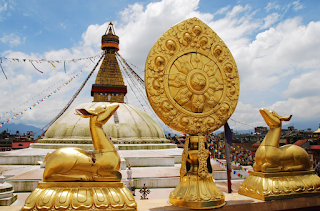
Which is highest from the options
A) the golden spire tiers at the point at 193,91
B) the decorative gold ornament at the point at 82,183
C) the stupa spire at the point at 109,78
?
the stupa spire at the point at 109,78

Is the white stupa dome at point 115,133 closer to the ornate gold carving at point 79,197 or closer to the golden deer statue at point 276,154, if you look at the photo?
the ornate gold carving at point 79,197

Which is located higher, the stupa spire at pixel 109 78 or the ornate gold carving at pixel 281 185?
the stupa spire at pixel 109 78

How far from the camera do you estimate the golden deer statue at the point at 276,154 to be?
14.9 feet

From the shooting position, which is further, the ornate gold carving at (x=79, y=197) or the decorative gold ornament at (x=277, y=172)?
the decorative gold ornament at (x=277, y=172)

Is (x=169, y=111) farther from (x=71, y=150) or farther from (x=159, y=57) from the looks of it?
(x=71, y=150)

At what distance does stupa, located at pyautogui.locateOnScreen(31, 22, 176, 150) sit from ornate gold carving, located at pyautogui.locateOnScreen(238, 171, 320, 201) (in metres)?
10.6

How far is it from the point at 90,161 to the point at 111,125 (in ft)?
40.0

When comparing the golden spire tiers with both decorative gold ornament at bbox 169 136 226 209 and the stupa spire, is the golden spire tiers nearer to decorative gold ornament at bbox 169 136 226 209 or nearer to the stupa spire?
decorative gold ornament at bbox 169 136 226 209

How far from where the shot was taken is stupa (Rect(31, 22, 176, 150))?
582 inches

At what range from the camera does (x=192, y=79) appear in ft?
13.9

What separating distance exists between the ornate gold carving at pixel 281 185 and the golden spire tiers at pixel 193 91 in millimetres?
864

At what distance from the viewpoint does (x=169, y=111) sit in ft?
13.3

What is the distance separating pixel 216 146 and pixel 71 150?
24.2 ft

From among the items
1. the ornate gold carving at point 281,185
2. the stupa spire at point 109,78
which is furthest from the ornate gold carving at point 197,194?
the stupa spire at point 109,78
